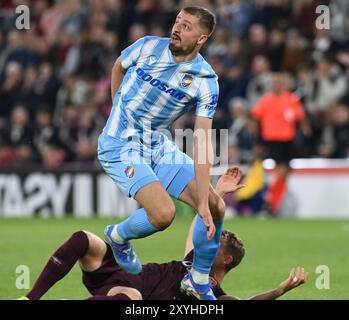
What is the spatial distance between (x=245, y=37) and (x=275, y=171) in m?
3.01

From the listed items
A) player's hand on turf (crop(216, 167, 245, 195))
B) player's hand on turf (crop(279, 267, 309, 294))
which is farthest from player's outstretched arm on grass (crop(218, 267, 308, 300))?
player's hand on turf (crop(216, 167, 245, 195))

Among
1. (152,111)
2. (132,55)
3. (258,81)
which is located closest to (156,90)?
(152,111)

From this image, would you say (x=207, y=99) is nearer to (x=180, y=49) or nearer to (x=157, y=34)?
(x=180, y=49)

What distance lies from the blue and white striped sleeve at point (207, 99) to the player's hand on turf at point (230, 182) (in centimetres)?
50

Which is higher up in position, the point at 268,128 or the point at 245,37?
the point at 245,37

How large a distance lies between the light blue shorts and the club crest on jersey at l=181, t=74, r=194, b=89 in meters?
0.48

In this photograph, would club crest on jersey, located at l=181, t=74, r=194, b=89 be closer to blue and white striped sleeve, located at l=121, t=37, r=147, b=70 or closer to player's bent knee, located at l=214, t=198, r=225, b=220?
blue and white striped sleeve, located at l=121, t=37, r=147, b=70

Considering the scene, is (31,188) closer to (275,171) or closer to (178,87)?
(275,171)

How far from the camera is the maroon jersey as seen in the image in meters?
7.03

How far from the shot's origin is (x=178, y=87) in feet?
25.2

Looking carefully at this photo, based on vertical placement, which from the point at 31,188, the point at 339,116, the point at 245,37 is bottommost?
the point at 31,188

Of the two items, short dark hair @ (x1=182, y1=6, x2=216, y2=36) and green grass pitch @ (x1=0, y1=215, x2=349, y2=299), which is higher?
short dark hair @ (x1=182, y1=6, x2=216, y2=36)

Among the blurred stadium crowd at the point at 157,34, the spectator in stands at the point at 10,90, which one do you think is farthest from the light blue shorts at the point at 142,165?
the spectator in stands at the point at 10,90
